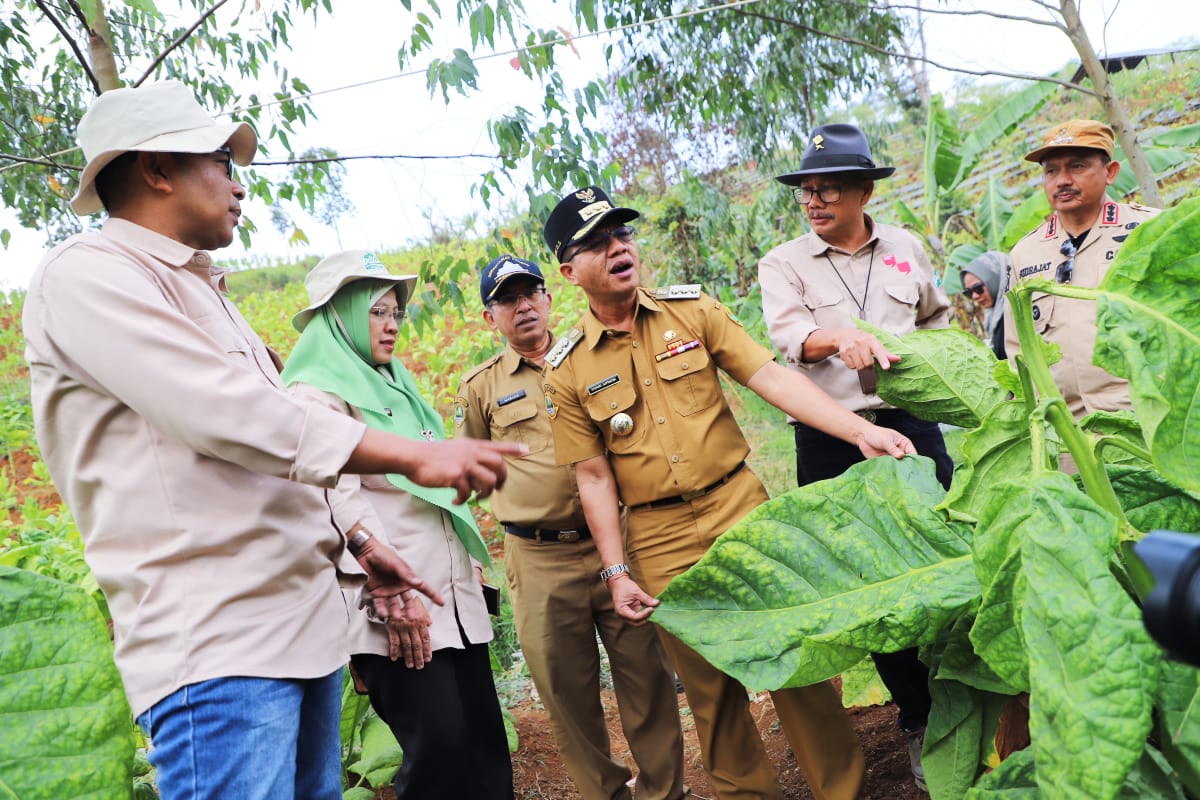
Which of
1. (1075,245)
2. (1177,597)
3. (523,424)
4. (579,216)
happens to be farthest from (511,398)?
(1177,597)

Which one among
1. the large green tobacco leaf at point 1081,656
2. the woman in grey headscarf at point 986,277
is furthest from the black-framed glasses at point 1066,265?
the large green tobacco leaf at point 1081,656

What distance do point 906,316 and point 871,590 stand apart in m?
1.48

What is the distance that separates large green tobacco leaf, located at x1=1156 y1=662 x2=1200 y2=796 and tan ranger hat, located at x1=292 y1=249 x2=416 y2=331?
6.78ft

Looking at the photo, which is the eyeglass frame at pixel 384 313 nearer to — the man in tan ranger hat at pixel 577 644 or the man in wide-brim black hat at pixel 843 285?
the man in tan ranger hat at pixel 577 644

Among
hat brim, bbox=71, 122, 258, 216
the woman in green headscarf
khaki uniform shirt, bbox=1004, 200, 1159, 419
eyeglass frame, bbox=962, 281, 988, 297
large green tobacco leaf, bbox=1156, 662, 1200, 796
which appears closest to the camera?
large green tobacco leaf, bbox=1156, 662, 1200, 796

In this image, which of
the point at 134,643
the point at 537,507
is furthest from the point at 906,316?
the point at 134,643

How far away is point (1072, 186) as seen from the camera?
3.25m

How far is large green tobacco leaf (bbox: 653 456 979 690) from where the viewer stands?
1.41 m

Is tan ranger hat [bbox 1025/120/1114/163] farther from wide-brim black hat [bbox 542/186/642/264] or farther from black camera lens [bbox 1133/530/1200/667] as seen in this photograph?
black camera lens [bbox 1133/530/1200/667]

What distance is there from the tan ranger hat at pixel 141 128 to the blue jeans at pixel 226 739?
2.83 ft

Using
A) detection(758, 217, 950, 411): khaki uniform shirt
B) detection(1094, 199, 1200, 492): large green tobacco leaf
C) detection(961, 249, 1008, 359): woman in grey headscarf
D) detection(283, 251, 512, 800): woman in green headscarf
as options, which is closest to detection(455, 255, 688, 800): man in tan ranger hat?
detection(283, 251, 512, 800): woman in green headscarf

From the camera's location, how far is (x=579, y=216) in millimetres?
2574

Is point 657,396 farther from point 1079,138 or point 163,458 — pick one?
point 1079,138

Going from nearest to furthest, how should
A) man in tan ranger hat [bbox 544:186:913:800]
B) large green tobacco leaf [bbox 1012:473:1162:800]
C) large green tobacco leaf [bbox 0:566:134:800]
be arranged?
large green tobacco leaf [bbox 1012:473:1162:800], large green tobacco leaf [bbox 0:566:134:800], man in tan ranger hat [bbox 544:186:913:800]
